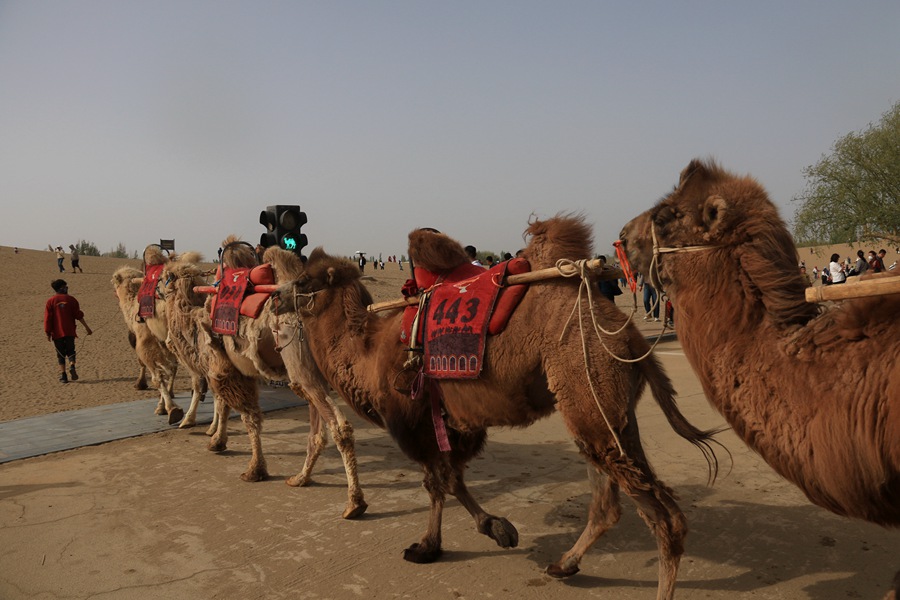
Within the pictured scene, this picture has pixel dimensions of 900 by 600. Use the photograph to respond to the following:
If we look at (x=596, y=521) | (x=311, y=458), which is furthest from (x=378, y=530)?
(x=596, y=521)

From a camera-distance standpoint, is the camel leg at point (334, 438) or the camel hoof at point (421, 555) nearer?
the camel hoof at point (421, 555)

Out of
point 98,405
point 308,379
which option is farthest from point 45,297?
point 308,379

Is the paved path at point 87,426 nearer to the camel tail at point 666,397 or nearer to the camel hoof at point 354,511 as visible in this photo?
the camel hoof at point 354,511

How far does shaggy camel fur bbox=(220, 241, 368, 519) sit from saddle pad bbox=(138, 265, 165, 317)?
2440mm

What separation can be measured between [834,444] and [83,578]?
4584mm

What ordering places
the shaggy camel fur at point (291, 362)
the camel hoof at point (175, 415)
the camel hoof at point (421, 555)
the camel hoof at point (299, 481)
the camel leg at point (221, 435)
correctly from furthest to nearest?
the camel hoof at point (175, 415) < the camel leg at point (221, 435) < the camel hoof at point (299, 481) < the shaggy camel fur at point (291, 362) < the camel hoof at point (421, 555)

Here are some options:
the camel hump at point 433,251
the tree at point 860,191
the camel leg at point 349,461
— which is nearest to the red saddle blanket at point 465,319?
the camel hump at point 433,251

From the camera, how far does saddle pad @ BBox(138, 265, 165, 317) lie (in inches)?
354

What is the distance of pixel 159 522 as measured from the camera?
5453 mm

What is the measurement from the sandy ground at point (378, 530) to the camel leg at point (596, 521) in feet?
0.28

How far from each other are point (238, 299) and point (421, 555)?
11.7ft

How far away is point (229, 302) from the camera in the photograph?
275 inches

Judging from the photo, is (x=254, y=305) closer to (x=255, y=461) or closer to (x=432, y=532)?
(x=255, y=461)

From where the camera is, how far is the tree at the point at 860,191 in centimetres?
3039
